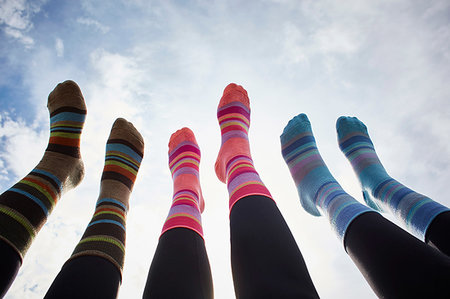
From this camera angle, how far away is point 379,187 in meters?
0.87

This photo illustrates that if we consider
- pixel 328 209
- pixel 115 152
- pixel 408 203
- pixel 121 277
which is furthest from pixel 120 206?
pixel 408 203

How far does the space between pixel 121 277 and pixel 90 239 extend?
100 mm

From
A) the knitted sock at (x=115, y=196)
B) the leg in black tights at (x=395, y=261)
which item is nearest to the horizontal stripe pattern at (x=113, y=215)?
the knitted sock at (x=115, y=196)

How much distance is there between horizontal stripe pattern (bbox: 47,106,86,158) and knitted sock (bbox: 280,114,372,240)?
80cm

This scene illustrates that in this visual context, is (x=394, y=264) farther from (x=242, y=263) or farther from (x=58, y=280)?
(x=58, y=280)

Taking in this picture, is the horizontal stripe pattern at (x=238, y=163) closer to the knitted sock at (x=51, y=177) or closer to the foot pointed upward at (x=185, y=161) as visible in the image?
the foot pointed upward at (x=185, y=161)

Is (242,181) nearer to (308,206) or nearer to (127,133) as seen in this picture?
(308,206)

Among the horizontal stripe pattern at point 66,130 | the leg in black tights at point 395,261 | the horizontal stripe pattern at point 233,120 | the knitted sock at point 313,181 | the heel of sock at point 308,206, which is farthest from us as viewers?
the horizontal stripe pattern at point 233,120

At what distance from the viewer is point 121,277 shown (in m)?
0.49

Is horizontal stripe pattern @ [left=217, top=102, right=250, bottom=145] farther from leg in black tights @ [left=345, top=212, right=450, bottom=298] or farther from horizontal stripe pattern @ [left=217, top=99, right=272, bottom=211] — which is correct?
leg in black tights @ [left=345, top=212, right=450, bottom=298]

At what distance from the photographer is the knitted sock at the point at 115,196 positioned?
0.50 m

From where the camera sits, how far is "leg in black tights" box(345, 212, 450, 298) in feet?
1.09

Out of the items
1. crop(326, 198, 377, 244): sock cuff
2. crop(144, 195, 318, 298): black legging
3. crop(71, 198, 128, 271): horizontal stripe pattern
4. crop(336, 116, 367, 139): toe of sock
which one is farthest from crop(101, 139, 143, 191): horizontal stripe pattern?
crop(336, 116, 367, 139): toe of sock

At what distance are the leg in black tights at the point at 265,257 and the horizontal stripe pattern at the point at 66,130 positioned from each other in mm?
644
